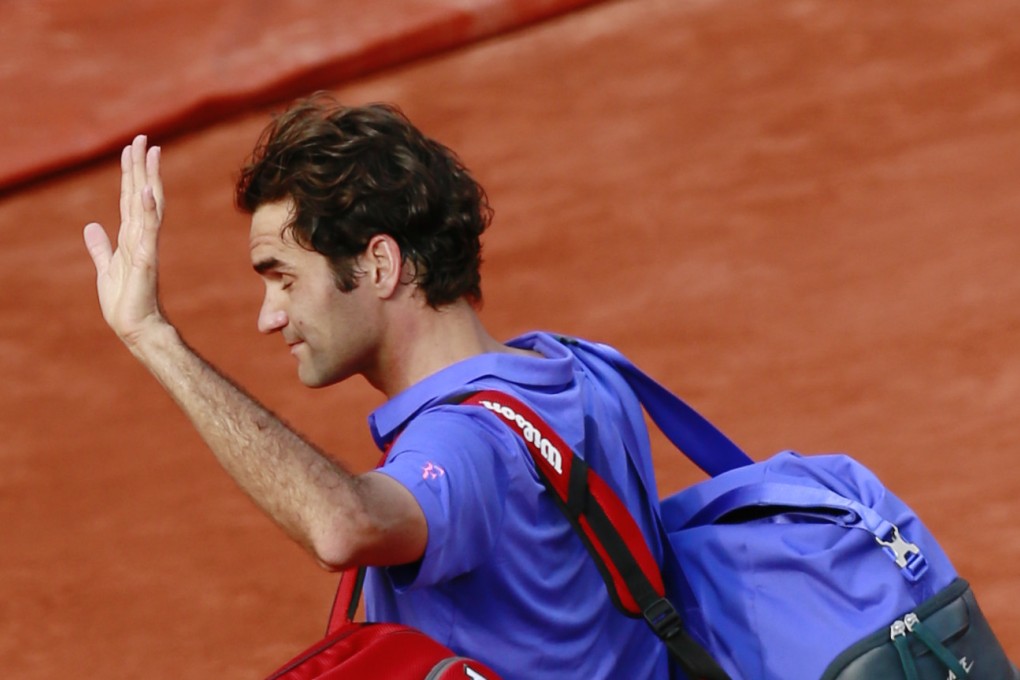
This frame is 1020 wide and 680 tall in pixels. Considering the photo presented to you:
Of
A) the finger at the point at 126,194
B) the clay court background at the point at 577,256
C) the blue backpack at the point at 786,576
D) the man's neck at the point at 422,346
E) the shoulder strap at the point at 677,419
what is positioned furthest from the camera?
the clay court background at the point at 577,256

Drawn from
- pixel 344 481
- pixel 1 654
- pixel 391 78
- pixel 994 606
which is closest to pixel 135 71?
pixel 391 78

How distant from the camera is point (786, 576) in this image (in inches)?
83.7

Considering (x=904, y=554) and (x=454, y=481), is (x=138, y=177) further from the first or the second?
(x=904, y=554)

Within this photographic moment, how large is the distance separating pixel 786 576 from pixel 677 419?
349 mm

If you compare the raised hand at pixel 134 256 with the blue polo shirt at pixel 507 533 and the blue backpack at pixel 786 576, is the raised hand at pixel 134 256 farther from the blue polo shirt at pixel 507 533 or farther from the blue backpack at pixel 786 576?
the blue backpack at pixel 786 576

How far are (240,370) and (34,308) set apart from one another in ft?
2.19

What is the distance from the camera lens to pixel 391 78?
4.93m

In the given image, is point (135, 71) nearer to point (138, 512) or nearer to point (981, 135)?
point (138, 512)

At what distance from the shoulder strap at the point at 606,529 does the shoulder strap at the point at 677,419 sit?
0.33 m

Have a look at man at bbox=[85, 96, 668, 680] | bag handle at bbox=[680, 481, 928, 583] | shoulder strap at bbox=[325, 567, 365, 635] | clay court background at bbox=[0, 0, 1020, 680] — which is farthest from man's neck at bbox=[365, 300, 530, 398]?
clay court background at bbox=[0, 0, 1020, 680]

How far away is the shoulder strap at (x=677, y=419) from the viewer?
7.75 ft

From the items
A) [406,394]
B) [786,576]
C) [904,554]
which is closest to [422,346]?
[406,394]

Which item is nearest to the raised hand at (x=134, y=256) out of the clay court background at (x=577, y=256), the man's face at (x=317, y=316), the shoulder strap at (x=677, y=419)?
the man's face at (x=317, y=316)

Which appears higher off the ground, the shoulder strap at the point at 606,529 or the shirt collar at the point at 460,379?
the shirt collar at the point at 460,379
